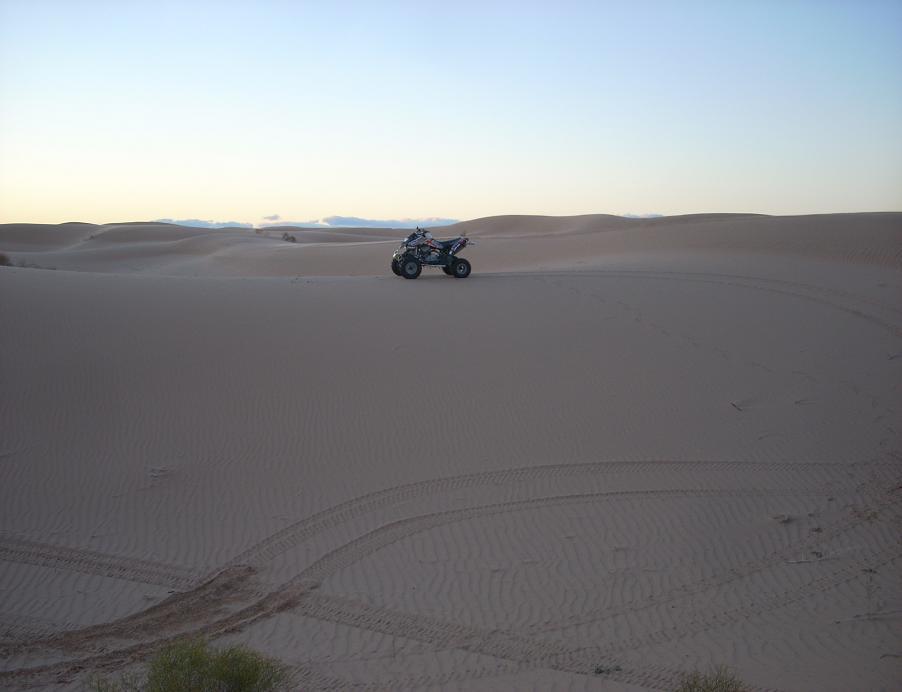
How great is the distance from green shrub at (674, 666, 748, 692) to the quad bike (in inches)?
488

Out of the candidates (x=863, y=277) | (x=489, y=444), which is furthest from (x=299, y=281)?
(x=863, y=277)

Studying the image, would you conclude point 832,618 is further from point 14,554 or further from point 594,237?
point 594,237

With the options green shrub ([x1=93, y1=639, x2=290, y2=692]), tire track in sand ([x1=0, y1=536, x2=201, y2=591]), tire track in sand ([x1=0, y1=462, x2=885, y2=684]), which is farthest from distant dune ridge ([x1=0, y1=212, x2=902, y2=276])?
green shrub ([x1=93, y1=639, x2=290, y2=692])

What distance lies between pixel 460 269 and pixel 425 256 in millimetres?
817

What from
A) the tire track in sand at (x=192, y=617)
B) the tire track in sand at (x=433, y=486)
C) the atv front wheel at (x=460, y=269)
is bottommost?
the tire track in sand at (x=192, y=617)

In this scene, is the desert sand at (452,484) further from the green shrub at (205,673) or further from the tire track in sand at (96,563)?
the green shrub at (205,673)

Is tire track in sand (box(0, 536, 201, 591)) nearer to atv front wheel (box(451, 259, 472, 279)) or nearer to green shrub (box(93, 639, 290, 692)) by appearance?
green shrub (box(93, 639, 290, 692))

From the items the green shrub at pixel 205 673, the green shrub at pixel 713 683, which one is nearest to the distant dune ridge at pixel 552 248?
the green shrub at pixel 713 683

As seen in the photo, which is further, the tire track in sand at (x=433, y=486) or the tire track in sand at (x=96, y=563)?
the tire track in sand at (x=433, y=486)

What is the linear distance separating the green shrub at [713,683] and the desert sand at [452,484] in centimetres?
17

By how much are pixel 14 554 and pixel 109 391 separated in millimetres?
3180

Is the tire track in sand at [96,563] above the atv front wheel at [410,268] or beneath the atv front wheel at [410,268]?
beneath

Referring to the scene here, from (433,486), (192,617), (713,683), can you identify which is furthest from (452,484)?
Result: (713,683)

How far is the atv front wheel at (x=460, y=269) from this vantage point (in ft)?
54.7
